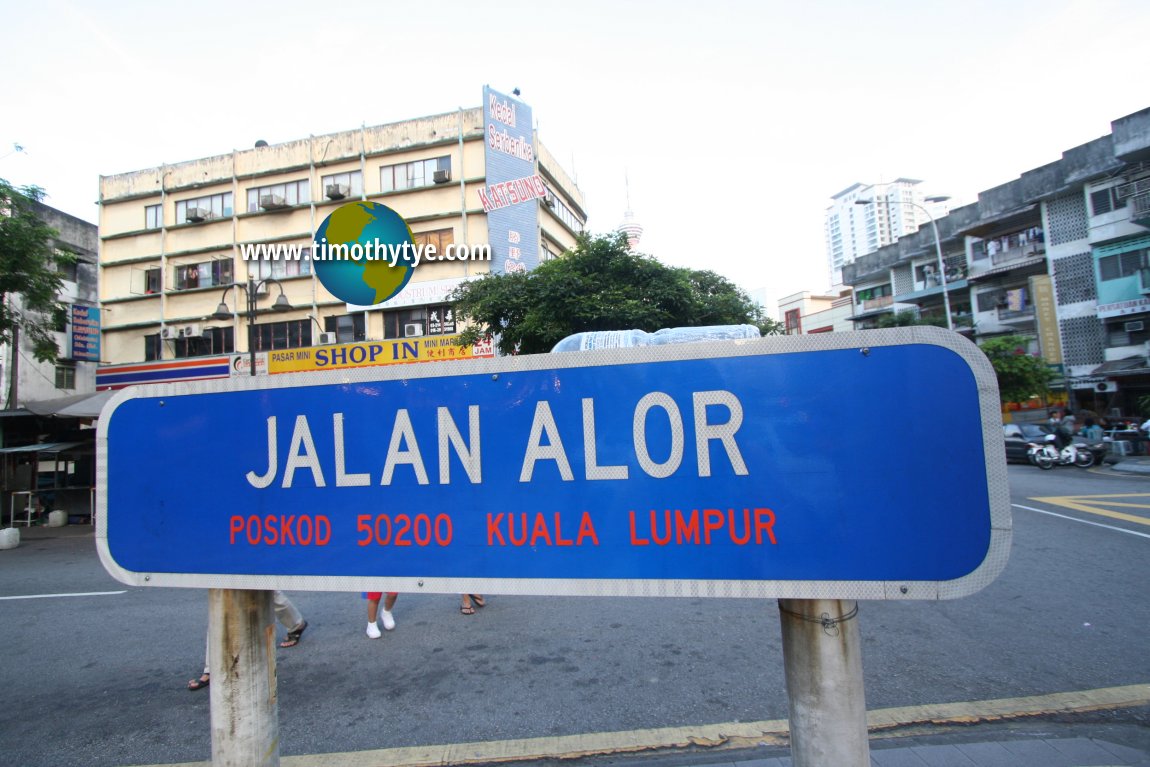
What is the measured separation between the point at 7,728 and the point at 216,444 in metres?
3.96

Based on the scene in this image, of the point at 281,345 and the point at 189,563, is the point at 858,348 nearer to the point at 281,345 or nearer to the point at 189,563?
the point at 189,563

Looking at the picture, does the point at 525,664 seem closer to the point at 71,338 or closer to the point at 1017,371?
the point at 1017,371

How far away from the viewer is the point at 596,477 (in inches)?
48.2

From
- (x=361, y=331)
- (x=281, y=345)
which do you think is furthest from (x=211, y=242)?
(x=361, y=331)

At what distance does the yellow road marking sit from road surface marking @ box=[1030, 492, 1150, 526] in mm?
7126

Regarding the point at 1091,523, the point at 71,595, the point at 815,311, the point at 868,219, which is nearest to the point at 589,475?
the point at 71,595

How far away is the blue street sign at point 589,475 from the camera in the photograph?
1.12 metres

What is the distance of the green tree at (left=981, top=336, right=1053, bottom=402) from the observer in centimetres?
2300

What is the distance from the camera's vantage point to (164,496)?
1.49 metres

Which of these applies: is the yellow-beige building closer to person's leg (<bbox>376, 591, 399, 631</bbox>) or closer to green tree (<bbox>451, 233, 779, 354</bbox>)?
green tree (<bbox>451, 233, 779, 354</bbox>)

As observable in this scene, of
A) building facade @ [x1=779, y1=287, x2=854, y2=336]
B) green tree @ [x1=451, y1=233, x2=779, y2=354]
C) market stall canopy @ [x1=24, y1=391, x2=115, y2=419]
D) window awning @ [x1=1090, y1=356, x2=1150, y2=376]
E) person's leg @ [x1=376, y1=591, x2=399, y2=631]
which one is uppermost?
building facade @ [x1=779, y1=287, x2=854, y2=336]

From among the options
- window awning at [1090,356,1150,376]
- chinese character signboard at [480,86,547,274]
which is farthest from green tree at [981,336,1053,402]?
chinese character signboard at [480,86,547,274]

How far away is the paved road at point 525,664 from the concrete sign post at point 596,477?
2377 mm

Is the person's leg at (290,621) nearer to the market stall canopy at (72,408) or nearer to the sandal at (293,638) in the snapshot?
the sandal at (293,638)
